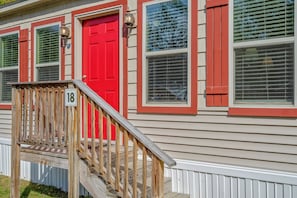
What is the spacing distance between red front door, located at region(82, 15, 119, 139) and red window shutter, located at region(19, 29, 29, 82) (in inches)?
59.0

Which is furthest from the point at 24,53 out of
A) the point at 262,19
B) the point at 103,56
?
the point at 262,19

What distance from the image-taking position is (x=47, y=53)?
18.7 feet

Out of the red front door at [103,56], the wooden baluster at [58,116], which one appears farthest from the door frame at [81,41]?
the wooden baluster at [58,116]

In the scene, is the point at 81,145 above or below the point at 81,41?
below

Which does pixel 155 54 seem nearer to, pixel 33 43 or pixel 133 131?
pixel 133 131

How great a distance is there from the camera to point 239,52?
3.61 meters

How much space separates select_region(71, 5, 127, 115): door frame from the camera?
4605mm

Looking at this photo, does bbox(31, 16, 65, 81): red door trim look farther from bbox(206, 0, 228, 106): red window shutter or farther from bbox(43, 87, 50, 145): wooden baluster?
bbox(206, 0, 228, 106): red window shutter

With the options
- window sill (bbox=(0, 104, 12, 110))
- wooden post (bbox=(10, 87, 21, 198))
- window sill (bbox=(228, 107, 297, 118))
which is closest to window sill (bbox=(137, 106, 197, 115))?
window sill (bbox=(228, 107, 297, 118))

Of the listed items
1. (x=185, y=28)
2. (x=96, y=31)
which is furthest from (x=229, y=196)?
(x=96, y=31)

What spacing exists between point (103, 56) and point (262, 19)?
245cm

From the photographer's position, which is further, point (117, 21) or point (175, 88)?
point (117, 21)

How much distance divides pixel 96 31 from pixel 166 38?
4.55ft

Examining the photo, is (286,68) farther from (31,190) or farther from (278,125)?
(31,190)
